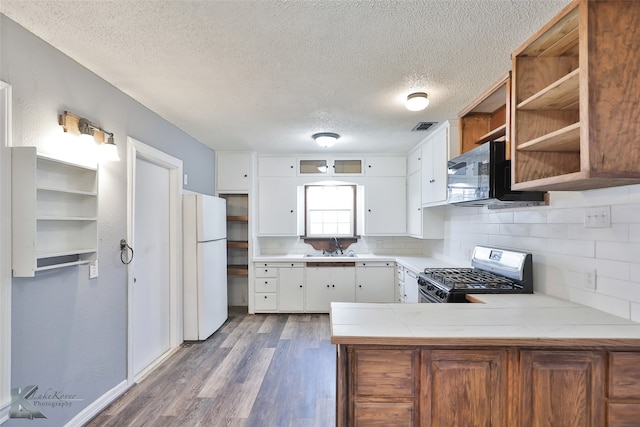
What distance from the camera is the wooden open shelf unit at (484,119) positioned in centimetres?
Answer: 232

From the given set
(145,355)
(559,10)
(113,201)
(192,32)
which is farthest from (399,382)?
(145,355)

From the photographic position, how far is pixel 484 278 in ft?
8.13

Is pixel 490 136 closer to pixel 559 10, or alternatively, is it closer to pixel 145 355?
pixel 559 10

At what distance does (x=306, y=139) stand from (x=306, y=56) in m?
1.90

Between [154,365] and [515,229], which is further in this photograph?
[154,365]

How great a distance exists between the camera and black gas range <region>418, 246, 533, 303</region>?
2.19 m

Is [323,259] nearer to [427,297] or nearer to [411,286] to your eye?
[411,286]

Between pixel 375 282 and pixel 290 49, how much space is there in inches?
133

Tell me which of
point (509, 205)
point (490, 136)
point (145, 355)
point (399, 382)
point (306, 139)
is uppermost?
point (306, 139)

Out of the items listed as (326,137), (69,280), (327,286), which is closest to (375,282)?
(327,286)

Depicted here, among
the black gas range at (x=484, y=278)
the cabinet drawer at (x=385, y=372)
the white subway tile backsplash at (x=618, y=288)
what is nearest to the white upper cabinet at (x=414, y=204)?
the black gas range at (x=484, y=278)

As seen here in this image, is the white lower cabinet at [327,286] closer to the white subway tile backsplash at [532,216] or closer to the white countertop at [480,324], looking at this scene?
the white subway tile backsplash at [532,216]

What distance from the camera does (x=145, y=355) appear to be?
9.33ft

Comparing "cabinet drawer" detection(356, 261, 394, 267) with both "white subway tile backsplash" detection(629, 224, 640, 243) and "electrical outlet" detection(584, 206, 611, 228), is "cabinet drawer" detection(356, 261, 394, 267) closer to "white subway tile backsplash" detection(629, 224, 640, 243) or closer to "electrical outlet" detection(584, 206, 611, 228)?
"electrical outlet" detection(584, 206, 611, 228)
